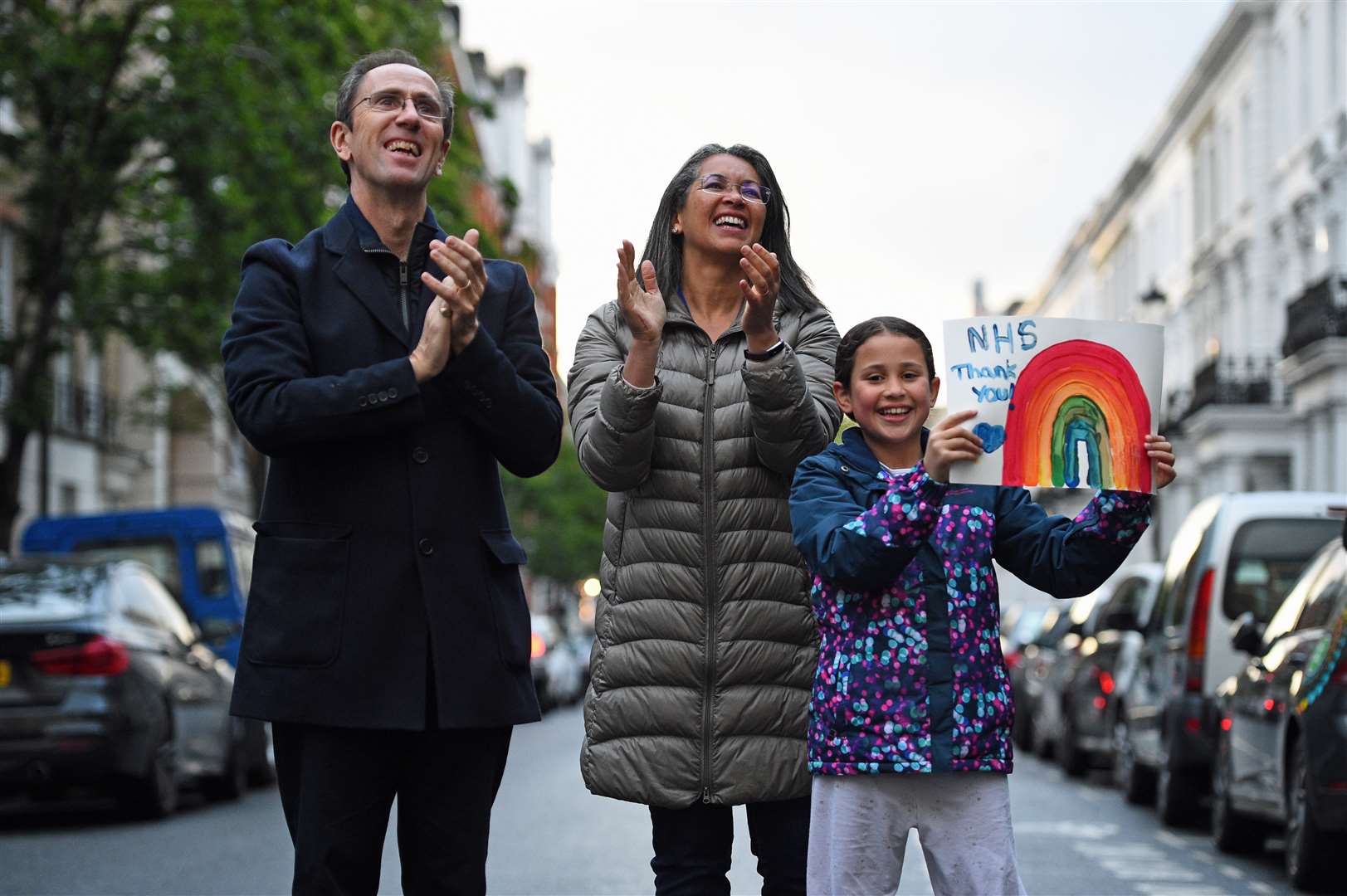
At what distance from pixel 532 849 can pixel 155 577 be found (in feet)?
12.4

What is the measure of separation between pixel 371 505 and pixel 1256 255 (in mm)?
46986

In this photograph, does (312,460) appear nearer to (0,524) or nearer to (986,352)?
(986,352)

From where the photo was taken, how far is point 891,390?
4.80 m

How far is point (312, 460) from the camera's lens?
4.45 metres

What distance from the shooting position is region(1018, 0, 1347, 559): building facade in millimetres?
41406

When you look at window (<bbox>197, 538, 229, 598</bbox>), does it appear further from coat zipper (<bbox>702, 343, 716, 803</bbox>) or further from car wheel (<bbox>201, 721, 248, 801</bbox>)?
coat zipper (<bbox>702, 343, 716, 803</bbox>)

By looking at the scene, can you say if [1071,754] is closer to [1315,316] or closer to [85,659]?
[85,659]

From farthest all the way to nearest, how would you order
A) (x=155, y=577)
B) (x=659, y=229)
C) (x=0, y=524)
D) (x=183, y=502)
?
(x=183, y=502) → (x=0, y=524) → (x=155, y=577) → (x=659, y=229)

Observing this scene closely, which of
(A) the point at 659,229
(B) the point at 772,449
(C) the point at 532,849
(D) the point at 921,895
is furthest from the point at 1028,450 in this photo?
(C) the point at 532,849

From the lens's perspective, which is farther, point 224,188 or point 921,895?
point 224,188

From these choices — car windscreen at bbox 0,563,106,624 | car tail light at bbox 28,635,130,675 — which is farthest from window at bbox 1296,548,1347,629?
car windscreen at bbox 0,563,106,624

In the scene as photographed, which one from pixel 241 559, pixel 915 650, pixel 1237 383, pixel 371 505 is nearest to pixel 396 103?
pixel 371 505

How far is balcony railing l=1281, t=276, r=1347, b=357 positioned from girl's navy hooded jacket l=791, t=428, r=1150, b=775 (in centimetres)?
3529

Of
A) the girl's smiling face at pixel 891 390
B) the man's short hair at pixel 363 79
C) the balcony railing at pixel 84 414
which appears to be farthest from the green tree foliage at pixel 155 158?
the girl's smiling face at pixel 891 390
